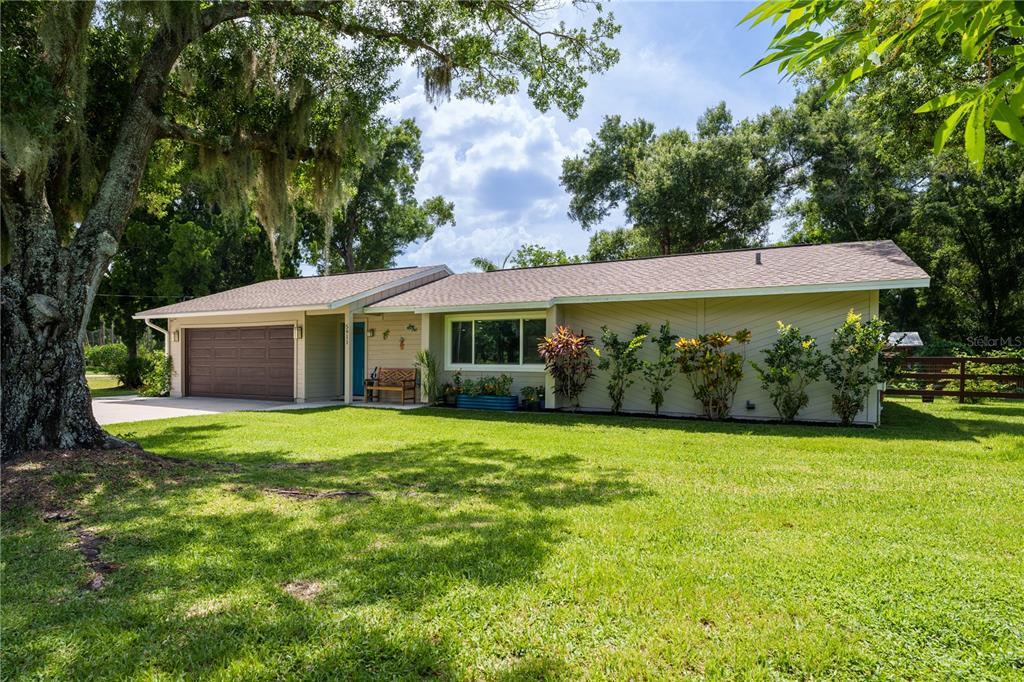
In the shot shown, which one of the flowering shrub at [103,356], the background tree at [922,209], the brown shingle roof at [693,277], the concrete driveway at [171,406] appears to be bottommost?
the concrete driveway at [171,406]

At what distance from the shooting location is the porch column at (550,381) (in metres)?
11.2

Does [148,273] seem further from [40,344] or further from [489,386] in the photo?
[40,344]

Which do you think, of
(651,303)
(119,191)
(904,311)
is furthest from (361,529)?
(904,311)

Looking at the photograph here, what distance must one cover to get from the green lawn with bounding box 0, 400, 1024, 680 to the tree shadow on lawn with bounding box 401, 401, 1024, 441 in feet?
6.15

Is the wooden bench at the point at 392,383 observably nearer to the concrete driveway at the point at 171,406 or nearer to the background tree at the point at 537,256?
the concrete driveway at the point at 171,406

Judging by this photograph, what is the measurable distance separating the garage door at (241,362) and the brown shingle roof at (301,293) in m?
0.74

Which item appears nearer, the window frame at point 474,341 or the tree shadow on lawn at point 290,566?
the tree shadow on lawn at point 290,566

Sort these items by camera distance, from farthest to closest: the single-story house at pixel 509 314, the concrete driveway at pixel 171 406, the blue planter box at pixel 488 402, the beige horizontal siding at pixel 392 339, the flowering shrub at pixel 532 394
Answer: the beige horizontal siding at pixel 392 339, the blue planter box at pixel 488 402, the flowering shrub at pixel 532 394, the concrete driveway at pixel 171 406, the single-story house at pixel 509 314

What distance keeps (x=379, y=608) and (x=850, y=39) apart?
117 inches

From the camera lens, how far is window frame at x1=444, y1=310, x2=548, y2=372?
459 inches

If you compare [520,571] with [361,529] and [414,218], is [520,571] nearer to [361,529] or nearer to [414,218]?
[361,529]

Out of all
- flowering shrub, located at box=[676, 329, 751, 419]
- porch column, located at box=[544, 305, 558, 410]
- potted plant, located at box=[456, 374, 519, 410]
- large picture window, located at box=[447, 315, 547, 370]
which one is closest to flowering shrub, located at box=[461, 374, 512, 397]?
potted plant, located at box=[456, 374, 519, 410]

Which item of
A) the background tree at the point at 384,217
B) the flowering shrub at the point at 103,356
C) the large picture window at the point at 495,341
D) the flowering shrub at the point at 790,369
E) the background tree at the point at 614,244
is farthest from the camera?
the background tree at the point at 614,244

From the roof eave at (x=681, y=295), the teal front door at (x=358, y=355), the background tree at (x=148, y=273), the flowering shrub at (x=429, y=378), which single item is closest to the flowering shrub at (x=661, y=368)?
the roof eave at (x=681, y=295)
